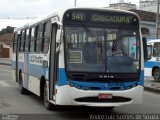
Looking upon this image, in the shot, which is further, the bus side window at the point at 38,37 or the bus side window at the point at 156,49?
the bus side window at the point at 156,49

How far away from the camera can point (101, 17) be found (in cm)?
1078

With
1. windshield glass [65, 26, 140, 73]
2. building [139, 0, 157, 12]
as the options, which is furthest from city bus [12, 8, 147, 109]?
building [139, 0, 157, 12]

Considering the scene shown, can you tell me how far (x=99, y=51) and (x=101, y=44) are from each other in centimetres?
18

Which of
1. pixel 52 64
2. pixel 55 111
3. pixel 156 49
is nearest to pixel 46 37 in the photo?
pixel 52 64

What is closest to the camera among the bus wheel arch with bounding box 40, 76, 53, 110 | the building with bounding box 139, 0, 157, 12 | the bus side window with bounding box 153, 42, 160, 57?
the bus wheel arch with bounding box 40, 76, 53, 110

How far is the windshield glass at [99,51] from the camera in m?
10.4

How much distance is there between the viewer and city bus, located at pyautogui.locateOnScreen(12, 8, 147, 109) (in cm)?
1031

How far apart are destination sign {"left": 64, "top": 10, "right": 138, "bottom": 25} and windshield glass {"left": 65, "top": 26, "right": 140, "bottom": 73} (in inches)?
8.2

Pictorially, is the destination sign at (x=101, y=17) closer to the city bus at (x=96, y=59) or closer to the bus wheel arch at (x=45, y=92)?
the city bus at (x=96, y=59)

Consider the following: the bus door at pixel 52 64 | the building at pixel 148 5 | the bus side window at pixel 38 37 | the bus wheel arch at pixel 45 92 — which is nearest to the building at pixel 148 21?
the building at pixel 148 5

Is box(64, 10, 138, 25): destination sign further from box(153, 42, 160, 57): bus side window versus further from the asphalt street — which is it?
box(153, 42, 160, 57): bus side window

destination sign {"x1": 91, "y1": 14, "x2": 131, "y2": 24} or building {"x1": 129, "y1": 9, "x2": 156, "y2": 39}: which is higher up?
building {"x1": 129, "y1": 9, "x2": 156, "y2": 39}

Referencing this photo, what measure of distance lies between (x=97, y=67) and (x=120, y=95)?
2.88 ft

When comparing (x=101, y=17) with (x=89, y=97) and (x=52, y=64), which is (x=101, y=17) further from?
(x=89, y=97)
